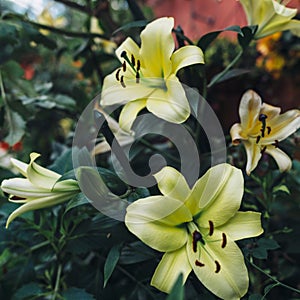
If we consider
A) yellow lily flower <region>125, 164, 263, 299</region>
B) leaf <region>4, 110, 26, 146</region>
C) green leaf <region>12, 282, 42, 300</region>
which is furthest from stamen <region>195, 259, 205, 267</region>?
leaf <region>4, 110, 26, 146</region>

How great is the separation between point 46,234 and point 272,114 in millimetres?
286

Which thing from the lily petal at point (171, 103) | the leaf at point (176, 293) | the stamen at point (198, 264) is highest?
the lily petal at point (171, 103)

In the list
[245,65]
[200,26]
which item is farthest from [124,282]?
[200,26]

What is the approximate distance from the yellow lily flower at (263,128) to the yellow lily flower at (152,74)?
0.27 feet

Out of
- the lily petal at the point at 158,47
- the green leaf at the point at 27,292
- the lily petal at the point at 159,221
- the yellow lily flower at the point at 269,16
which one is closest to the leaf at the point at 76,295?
the green leaf at the point at 27,292

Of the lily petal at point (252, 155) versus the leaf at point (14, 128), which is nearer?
the lily petal at point (252, 155)

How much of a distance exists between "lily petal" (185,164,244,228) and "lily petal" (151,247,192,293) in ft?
0.13

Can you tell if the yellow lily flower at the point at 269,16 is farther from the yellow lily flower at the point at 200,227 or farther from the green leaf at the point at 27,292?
the green leaf at the point at 27,292

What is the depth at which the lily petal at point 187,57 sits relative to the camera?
45 centimetres

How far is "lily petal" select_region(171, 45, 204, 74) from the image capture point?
0.45 m

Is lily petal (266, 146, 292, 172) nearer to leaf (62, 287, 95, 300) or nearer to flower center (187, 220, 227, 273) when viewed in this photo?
flower center (187, 220, 227, 273)

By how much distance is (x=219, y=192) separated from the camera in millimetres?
416

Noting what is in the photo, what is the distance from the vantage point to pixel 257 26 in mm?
532

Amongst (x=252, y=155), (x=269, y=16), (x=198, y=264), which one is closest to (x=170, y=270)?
(x=198, y=264)
